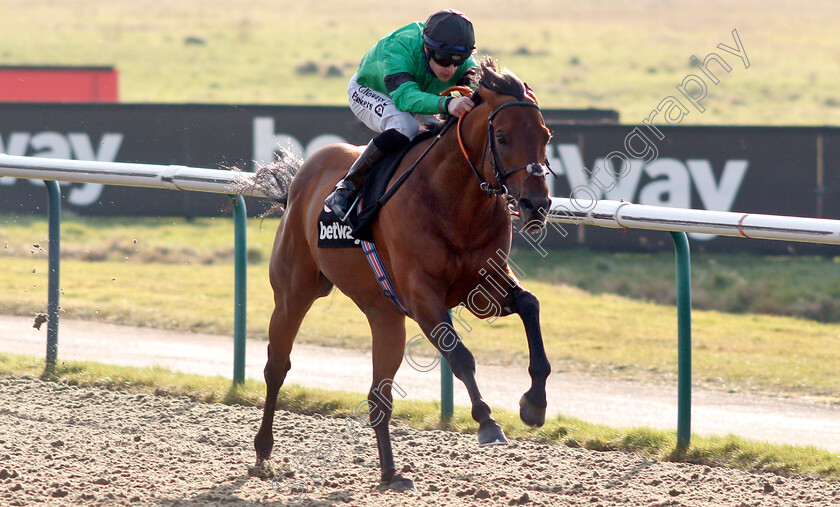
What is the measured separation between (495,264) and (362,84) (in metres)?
1.36

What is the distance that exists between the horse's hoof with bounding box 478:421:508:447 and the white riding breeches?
4.62 ft

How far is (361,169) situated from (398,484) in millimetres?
1370

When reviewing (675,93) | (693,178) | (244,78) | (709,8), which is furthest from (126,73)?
(709,8)

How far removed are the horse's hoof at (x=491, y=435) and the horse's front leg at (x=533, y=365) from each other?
10 cm

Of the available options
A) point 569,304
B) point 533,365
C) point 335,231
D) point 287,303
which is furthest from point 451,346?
point 569,304

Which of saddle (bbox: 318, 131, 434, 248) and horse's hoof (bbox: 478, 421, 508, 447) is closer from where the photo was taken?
horse's hoof (bbox: 478, 421, 508, 447)

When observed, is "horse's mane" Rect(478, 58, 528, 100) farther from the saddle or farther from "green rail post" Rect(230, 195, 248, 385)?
"green rail post" Rect(230, 195, 248, 385)

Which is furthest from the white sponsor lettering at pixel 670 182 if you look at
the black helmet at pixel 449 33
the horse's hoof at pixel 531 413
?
Answer: the horse's hoof at pixel 531 413

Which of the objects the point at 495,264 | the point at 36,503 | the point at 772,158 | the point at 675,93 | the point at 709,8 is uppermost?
the point at 709,8

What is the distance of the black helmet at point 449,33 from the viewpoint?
4.30m

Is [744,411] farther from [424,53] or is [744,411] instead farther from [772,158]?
[772,158]

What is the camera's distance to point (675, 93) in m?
27.5

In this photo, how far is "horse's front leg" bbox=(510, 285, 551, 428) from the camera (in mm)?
3860

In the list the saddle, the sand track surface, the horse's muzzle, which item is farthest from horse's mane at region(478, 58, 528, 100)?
the sand track surface
